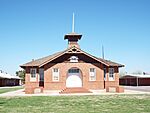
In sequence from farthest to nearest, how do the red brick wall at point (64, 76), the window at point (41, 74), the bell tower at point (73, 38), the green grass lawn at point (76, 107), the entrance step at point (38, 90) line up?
the bell tower at point (73, 38) < the window at point (41, 74) < the red brick wall at point (64, 76) < the entrance step at point (38, 90) < the green grass lawn at point (76, 107)

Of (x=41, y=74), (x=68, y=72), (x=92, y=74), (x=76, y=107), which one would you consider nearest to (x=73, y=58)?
(x=68, y=72)

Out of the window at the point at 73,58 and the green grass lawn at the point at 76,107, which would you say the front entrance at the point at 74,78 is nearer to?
the window at the point at 73,58

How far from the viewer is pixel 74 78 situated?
115 ft

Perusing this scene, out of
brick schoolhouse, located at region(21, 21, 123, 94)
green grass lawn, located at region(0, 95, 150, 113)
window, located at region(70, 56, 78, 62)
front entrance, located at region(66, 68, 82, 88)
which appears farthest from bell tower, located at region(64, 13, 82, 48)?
green grass lawn, located at region(0, 95, 150, 113)

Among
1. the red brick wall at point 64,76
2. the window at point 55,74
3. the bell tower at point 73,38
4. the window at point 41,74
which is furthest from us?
the bell tower at point 73,38

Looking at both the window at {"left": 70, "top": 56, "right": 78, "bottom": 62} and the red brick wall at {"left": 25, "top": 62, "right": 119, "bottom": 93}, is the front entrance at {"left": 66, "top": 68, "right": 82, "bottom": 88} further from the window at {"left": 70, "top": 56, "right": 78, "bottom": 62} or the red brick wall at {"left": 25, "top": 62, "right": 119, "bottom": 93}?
the window at {"left": 70, "top": 56, "right": 78, "bottom": 62}

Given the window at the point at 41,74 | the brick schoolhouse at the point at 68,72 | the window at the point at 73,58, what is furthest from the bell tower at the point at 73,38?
the window at the point at 41,74

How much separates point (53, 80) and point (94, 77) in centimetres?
563

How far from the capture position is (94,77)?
34.9m

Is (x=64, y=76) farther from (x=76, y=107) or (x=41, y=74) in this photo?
(x=76, y=107)

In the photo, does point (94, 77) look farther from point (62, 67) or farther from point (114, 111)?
point (114, 111)

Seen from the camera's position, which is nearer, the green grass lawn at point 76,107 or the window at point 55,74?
the green grass lawn at point 76,107

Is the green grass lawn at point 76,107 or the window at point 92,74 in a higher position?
the window at point 92,74

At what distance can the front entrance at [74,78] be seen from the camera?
1374 inches
